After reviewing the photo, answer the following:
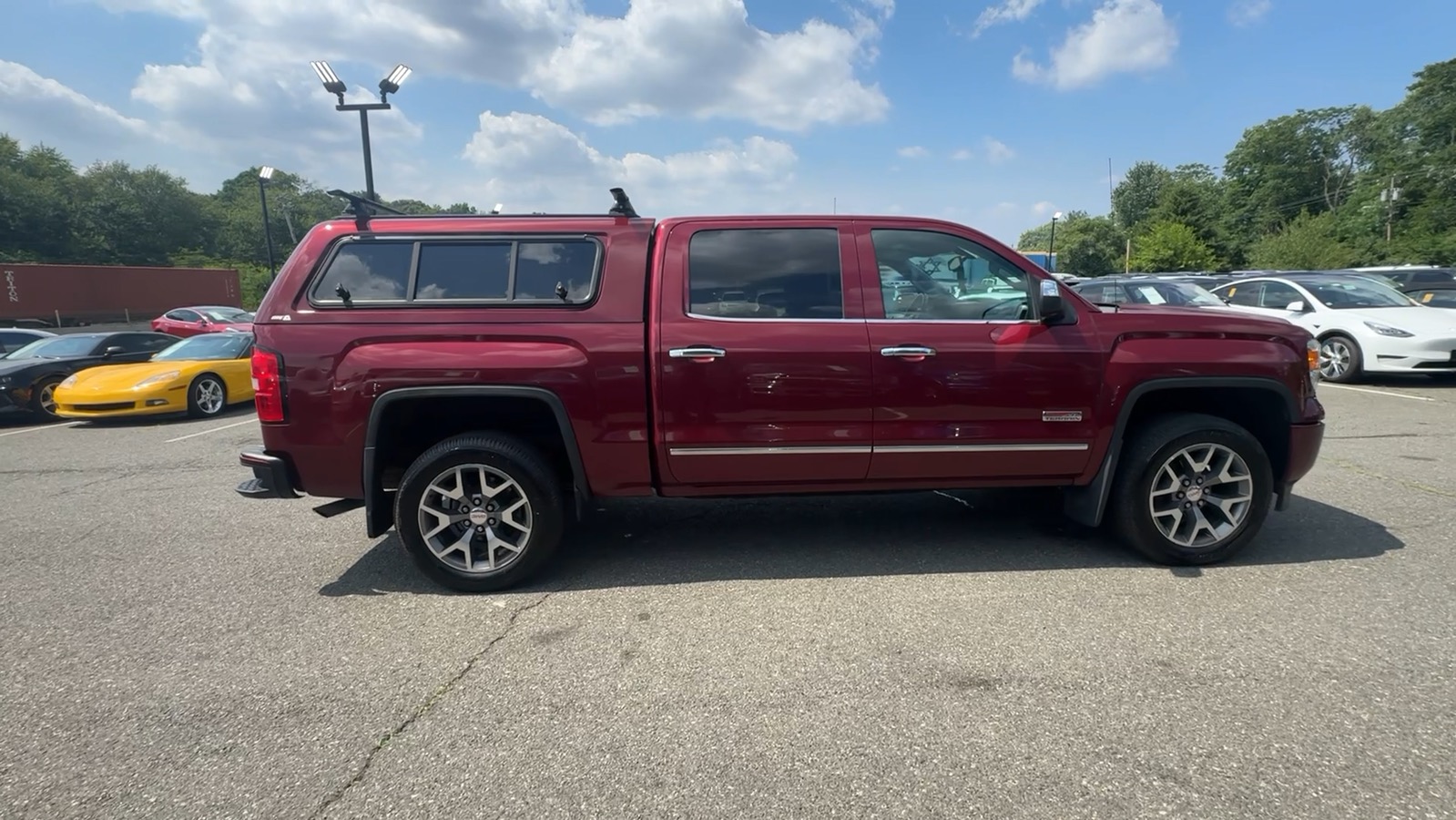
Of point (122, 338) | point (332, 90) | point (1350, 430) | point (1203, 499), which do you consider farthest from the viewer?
point (332, 90)

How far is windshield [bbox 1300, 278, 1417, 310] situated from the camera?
34.8 feet

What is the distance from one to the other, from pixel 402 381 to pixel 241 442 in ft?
20.7

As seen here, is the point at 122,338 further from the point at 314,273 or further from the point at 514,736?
the point at 514,736

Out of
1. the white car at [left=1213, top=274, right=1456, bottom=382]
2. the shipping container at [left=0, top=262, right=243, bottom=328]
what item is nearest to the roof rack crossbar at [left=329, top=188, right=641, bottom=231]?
the white car at [left=1213, top=274, right=1456, bottom=382]

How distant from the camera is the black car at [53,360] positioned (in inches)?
403

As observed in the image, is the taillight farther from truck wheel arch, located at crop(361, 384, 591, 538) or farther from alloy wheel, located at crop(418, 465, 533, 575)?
alloy wheel, located at crop(418, 465, 533, 575)

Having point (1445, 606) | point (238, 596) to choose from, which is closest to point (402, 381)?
point (238, 596)

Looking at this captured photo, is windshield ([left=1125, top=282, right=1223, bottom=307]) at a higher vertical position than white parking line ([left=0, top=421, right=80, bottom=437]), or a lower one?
higher

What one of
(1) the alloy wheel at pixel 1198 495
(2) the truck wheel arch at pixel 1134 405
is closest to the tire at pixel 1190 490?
(1) the alloy wheel at pixel 1198 495

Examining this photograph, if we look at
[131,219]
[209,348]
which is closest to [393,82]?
[209,348]

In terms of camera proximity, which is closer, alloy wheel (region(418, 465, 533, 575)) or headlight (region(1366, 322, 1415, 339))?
alloy wheel (region(418, 465, 533, 575))

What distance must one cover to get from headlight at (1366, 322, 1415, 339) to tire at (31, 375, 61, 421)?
18421mm

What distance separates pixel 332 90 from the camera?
43.6 ft

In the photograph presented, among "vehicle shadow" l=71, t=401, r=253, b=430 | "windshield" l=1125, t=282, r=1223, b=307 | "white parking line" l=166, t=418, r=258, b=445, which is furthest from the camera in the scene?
"windshield" l=1125, t=282, r=1223, b=307
